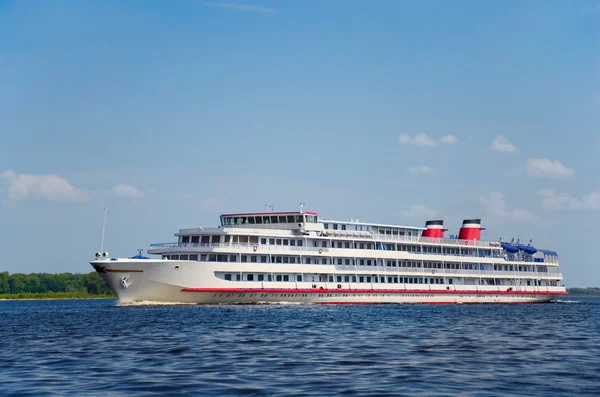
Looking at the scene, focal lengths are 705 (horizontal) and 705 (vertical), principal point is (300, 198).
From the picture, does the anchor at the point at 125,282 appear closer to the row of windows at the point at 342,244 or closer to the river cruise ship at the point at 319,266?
the river cruise ship at the point at 319,266

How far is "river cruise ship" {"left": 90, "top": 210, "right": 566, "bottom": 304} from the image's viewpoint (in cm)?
5925

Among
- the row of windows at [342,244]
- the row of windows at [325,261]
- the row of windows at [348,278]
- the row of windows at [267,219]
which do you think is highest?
the row of windows at [267,219]

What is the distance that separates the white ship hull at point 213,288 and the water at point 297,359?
51.7ft

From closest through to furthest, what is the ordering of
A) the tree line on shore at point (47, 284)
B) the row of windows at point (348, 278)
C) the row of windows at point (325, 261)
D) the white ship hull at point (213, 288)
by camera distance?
the white ship hull at point (213, 288) < the row of windows at point (325, 261) < the row of windows at point (348, 278) < the tree line on shore at point (47, 284)

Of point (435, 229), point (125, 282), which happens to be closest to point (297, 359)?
point (125, 282)

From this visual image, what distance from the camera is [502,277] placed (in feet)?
281

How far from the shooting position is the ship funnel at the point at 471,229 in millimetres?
87812

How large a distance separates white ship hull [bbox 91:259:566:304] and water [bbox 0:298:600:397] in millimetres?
15745

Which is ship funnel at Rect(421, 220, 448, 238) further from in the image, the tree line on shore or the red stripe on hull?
the tree line on shore

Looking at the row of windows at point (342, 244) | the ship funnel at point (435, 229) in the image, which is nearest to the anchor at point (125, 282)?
the row of windows at point (342, 244)

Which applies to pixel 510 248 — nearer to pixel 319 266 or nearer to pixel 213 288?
pixel 319 266

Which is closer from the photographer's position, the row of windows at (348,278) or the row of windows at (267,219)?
the row of windows at (348,278)

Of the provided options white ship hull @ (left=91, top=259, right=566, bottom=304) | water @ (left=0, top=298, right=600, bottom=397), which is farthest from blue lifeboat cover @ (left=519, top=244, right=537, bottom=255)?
water @ (left=0, top=298, right=600, bottom=397)

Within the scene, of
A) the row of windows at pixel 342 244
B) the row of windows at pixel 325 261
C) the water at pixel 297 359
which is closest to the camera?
the water at pixel 297 359
